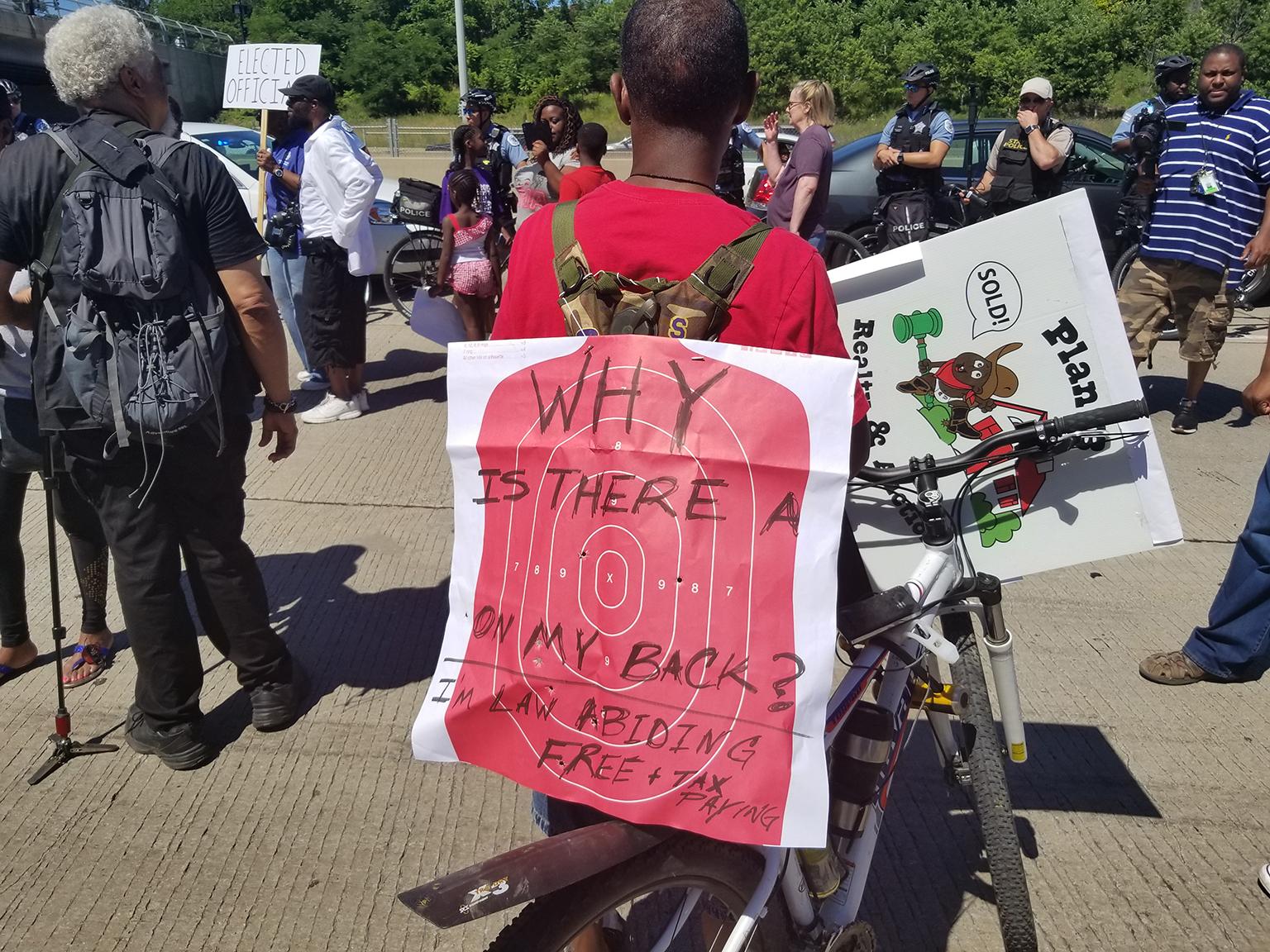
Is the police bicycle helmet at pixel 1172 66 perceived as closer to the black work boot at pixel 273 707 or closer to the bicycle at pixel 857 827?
the bicycle at pixel 857 827

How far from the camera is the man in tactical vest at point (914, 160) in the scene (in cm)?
863

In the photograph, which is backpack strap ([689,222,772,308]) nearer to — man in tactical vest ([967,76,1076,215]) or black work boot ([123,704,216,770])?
black work boot ([123,704,216,770])

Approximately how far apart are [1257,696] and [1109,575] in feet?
3.43

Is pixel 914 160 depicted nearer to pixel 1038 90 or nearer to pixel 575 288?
pixel 1038 90

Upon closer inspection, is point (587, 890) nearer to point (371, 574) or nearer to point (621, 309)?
point (621, 309)

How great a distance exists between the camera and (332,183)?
21.2ft

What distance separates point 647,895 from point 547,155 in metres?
6.04

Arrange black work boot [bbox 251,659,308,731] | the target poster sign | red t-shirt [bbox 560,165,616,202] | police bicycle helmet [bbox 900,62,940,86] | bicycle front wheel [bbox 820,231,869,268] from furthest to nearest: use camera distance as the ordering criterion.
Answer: bicycle front wheel [bbox 820,231,869,268] < police bicycle helmet [bbox 900,62,940,86] < red t-shirt [bbox 560,165,616,202] < black work boot [bbox 251,659,308,731] < the target poster sign

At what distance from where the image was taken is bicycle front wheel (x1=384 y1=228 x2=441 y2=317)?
30.9 ft

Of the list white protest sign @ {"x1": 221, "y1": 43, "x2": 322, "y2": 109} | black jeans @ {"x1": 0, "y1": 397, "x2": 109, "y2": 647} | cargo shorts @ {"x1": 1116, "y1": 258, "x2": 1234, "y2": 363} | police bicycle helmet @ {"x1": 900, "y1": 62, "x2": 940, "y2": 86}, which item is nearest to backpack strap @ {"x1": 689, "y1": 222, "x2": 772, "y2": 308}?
black jeans @ {"x1": 0, "y1": 397, "x2": 109, "y2": 647}

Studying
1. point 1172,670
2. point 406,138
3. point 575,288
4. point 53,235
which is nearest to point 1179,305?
point 1172,670

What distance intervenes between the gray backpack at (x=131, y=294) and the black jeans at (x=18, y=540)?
754 millimetres

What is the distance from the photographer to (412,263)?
962cm

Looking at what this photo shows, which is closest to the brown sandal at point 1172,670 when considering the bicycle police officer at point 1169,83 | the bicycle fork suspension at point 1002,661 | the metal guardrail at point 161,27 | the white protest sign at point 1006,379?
the bicycle fork suspension at point 1002,661
